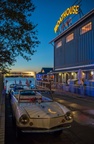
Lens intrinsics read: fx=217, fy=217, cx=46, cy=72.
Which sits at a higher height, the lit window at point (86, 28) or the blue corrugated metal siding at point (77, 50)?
the lit window at point (86, 28)

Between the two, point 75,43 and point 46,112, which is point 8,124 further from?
point 75,43

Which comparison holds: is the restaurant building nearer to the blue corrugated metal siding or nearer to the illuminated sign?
the blue corrugated metal siding

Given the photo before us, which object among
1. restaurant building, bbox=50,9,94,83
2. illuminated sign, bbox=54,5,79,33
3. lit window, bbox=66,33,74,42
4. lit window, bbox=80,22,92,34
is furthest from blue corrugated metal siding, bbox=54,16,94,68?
illuminated sign, bbox=54,5,79,33

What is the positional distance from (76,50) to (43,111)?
27004mm

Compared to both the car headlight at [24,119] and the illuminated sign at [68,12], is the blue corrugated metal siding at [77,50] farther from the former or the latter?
the car headlight at [24,119]

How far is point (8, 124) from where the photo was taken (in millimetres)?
9016

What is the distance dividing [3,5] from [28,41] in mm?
1748

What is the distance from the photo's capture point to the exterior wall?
28.3 meters

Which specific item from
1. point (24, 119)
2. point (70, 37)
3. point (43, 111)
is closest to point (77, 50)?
point (70, 37)

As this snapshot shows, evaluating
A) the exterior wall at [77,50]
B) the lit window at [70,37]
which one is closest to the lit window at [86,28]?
the exterior wall at [77,50]

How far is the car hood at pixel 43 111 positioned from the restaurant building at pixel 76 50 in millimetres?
17576

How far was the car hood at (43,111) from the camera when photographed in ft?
20.6

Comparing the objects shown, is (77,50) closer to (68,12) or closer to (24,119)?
(68,12)

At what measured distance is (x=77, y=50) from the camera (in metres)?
32.4
